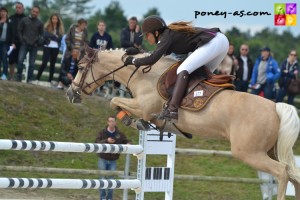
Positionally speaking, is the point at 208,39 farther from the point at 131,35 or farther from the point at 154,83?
the point at 131,35

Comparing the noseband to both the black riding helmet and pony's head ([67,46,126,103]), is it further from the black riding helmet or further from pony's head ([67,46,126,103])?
the black riding helmet

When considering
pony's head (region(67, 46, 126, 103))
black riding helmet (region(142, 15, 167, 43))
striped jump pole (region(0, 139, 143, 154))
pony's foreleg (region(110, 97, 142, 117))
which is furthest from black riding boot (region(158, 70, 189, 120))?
pony's head (region(67, 46, 126, 103))

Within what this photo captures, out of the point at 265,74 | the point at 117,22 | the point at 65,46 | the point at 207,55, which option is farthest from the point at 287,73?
the point at 117,22

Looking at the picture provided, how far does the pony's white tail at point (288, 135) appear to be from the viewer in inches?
372

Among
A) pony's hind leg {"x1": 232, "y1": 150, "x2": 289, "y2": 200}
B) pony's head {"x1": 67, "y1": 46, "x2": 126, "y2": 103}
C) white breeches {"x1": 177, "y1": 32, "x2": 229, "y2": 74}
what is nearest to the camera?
pony's hind leg {"x1": 232, "y1": 150, "x2": 289, "y2": 200}

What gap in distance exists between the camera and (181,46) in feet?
32.4

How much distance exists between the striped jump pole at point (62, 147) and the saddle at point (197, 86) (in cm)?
104

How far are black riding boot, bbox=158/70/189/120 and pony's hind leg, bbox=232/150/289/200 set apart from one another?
89cm

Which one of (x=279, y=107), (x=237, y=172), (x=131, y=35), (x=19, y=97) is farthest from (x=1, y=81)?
(x=279, y=107)

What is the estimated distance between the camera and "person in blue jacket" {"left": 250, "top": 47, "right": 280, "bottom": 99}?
1712 cm

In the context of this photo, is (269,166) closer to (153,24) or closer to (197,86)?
(197,86)

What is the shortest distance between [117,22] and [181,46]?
49.4 metres

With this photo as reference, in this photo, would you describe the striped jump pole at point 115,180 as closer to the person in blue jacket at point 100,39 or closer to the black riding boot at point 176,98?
the black riding boot at point 176,98

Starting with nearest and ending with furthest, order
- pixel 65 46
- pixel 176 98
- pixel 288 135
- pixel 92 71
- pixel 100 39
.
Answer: pixel 288 135, pixel 176 98, pixel 92 71, pixel 100 39, pixel 65 46
